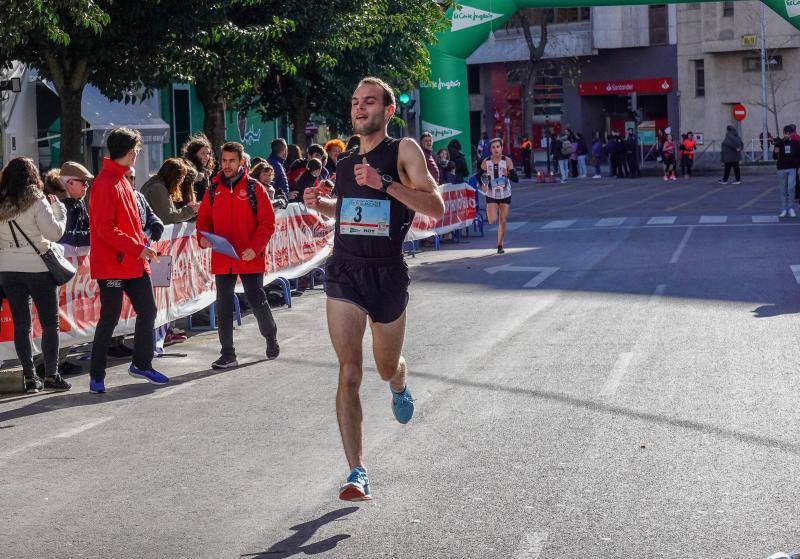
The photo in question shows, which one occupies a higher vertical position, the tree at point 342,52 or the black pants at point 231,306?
the tree at point 342,52

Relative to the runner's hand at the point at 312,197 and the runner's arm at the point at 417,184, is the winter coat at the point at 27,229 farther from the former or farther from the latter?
the runner's arm at the point at 417,184

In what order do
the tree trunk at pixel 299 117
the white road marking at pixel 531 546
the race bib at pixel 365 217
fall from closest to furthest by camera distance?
the white road marking at pixel 531 546, the race bib at pixel 365 217, the tree trunk at pixel 299 117

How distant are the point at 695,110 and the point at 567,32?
288 inches

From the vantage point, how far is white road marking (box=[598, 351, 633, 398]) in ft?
30.8

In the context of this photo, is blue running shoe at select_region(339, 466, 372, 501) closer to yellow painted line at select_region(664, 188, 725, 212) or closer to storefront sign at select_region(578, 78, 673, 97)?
yellow painted line at select_region(664, 188, 725, 212)

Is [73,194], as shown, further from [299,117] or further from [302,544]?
[299,117]

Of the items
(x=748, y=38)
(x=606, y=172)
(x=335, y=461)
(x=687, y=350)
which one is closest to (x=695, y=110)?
(x=748, y=38)

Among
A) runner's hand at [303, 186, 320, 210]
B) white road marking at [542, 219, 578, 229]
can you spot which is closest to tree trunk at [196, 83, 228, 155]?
white road marking at [542, 219, 578, 229]

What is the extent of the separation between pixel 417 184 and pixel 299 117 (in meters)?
23.4

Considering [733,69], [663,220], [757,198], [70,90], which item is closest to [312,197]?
[70,90]

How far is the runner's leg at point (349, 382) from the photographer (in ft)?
21.2

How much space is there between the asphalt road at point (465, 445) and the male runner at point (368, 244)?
57 centimetres

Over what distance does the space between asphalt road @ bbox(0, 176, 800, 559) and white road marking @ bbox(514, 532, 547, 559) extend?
1cm

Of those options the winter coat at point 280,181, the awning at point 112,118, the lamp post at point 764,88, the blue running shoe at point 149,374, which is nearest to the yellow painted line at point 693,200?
the awning at point 112,118
